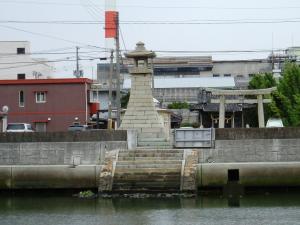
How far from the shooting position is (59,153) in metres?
30.7

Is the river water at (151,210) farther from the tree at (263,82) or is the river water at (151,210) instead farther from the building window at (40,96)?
the tree at (263,82)

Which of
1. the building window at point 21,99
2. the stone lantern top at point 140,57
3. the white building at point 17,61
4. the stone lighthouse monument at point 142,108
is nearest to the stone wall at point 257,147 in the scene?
the stone lighthouse monument at point 142,108

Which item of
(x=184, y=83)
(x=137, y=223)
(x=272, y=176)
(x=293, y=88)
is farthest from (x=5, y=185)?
(x=184, y=83)

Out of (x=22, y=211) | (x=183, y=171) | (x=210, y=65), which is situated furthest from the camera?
(x=210, y=65)

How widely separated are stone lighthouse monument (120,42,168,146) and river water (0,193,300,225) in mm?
5452

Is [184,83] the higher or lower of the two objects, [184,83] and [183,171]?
the higher

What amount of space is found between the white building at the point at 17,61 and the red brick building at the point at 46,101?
67.5 feet

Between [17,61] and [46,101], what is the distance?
22361mm

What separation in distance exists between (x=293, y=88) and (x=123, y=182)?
2180 centimetres

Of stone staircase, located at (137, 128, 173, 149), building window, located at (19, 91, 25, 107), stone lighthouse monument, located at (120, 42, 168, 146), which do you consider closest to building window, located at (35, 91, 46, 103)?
building window, located at (19, 91, 25, 107)

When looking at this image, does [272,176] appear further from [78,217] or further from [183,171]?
[78,217]

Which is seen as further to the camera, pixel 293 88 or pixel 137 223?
pixel 293 88

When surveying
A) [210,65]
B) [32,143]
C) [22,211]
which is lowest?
[22,211]

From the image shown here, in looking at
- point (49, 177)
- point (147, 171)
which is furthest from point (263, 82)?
point (49, 177)
